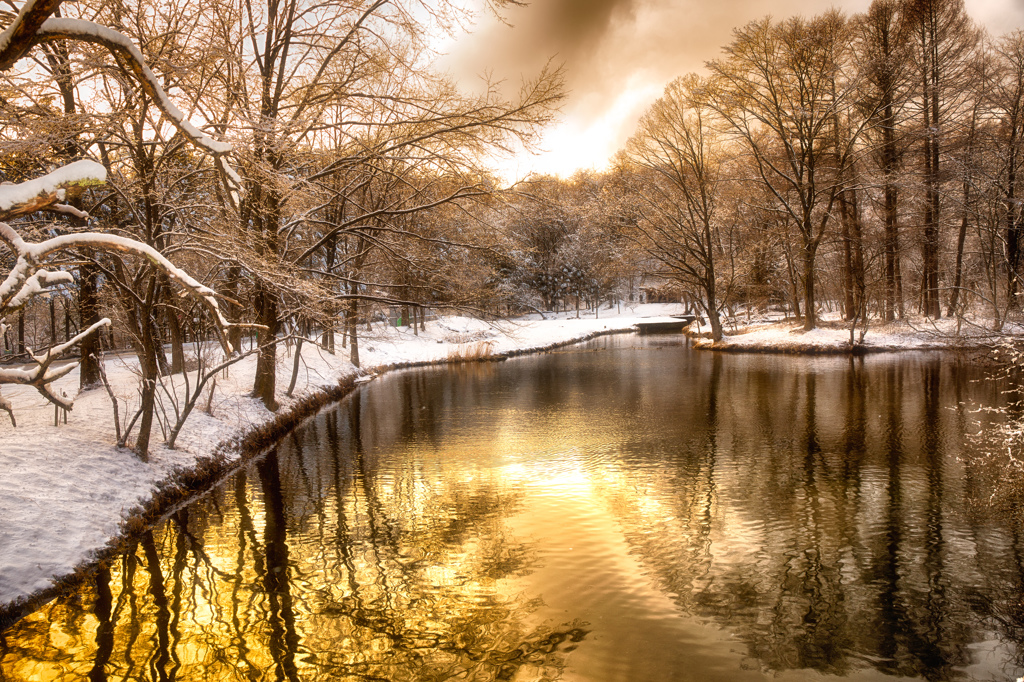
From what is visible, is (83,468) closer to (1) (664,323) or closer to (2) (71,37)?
(2) (71,37)

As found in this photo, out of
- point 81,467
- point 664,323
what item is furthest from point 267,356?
point 664,323

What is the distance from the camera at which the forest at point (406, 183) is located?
6410 mm

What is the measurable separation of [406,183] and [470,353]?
69.2ft

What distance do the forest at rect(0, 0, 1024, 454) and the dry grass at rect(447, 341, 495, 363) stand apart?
3.12 meters

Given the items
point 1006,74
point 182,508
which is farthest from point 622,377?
point 1006,74

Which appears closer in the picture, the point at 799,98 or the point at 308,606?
the point at 308,606

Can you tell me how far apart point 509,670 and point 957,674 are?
3590mm

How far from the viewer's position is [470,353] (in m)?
31.8

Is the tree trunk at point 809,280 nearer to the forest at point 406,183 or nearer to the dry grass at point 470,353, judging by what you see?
the forest at point 406,183

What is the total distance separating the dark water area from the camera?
5172 millimetres

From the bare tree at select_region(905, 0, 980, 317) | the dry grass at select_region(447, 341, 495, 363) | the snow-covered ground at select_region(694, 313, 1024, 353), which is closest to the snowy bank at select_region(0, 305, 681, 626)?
the dry grass at select_region(447, 341, 495, 363)

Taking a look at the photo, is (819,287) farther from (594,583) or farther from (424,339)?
(594,583)

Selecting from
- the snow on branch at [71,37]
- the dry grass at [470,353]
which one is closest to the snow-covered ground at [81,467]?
the snow on branch at [71,37]

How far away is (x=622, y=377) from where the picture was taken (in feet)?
71.5
